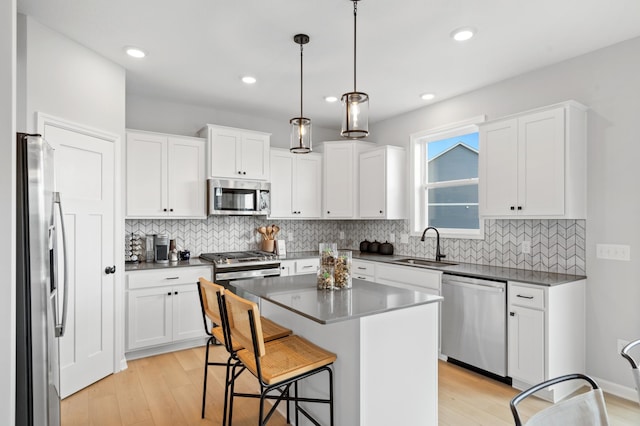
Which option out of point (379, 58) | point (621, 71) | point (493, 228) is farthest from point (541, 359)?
point (379, 58)

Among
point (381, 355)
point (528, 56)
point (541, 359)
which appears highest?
point (528, 56)

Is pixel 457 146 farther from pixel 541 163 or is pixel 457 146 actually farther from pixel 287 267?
pixel 287 267

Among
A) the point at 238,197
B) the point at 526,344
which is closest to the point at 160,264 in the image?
the point at 238,197

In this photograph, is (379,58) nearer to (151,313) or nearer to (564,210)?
(564,210)

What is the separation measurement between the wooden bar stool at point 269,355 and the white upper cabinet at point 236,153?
8.42 feet

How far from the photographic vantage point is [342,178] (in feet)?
16.3

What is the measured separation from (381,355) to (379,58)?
7.82 ft

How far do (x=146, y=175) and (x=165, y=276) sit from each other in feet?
3.56

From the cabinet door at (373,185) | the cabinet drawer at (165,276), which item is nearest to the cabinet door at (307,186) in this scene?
the cabinet door at (373,185)

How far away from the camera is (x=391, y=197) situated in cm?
454

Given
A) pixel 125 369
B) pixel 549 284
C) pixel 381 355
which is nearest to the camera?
pixel 381 355

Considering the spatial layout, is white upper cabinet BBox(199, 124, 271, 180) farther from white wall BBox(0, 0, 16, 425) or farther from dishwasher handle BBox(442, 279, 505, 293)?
white wall BBox(0, 0, 16, 425)

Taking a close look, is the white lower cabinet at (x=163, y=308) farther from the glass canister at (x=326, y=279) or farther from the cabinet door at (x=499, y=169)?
the cabinet door at (x=499, y=169)

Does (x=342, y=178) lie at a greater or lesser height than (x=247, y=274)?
greater
